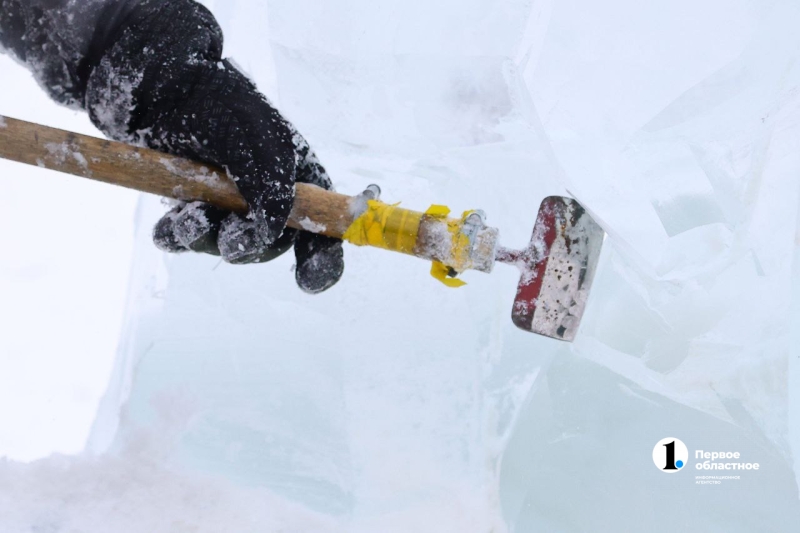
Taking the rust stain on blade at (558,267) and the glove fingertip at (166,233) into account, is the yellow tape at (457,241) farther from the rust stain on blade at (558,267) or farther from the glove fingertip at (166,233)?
the glove fingertip at (166,233)

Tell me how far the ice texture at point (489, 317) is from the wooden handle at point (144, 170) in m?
0.66

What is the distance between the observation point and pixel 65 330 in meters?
1.91

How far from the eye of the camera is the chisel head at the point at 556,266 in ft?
3.44

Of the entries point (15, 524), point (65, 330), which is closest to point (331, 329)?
point (65, 330)

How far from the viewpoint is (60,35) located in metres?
1.17

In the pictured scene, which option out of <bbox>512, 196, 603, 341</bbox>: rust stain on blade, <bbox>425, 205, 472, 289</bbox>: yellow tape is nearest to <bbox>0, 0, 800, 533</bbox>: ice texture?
<bbox>512, 196, 603, 341</bbox>: rust stain on blade

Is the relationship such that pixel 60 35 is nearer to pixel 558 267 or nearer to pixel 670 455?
pixel 558 267

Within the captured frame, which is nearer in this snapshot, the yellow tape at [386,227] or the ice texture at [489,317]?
the yellow tape at [386,227]

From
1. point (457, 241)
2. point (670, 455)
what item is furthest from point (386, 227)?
point (670, 455)

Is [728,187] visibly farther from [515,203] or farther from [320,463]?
[320,463]

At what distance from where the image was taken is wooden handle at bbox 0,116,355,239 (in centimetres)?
107

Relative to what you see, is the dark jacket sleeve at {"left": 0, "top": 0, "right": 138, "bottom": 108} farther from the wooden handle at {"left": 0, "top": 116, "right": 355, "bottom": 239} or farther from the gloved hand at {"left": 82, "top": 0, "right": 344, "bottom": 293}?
the wooden handle at {"left": 0, "top": 116, "right": 355, "bottom": 239}

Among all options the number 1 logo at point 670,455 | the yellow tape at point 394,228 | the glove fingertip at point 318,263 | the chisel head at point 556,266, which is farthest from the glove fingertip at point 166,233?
the number 1 logo at point 670,455

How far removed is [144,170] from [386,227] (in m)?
0.47
